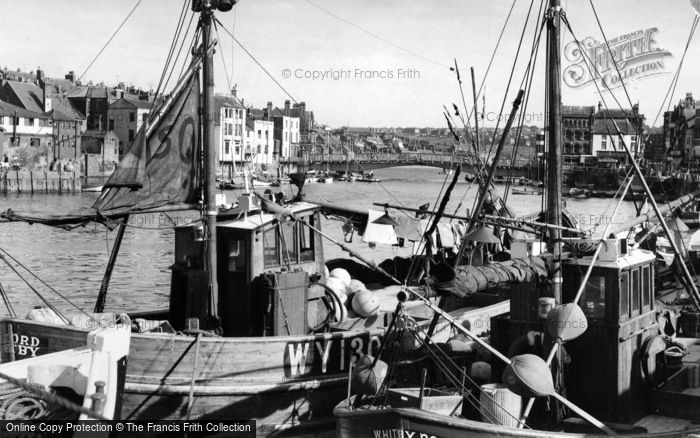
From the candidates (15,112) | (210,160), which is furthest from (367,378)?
(15,112)

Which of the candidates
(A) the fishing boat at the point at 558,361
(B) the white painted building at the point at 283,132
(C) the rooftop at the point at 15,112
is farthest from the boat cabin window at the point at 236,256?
(B) the white painted building at the point at 283,132

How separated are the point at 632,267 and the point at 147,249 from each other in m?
41.2

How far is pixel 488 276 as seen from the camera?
1291 cm

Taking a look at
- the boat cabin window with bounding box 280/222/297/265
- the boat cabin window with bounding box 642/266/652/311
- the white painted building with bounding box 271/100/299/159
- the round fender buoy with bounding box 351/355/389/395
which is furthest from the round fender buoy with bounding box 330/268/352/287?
the white painted building with bounding box 271/100/299/159

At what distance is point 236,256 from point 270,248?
0.74m

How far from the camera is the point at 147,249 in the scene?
51.4 meters

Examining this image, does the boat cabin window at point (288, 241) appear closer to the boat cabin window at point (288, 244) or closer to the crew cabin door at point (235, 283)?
the boat cabin window at point (288, 244)

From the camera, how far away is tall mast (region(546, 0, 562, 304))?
50.2ft

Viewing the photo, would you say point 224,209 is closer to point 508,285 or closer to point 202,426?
point 202,426

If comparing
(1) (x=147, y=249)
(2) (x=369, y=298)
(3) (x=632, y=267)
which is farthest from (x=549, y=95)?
(1) (x=147, y=249)

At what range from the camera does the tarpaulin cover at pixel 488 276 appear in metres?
12.2

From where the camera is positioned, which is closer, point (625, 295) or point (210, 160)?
point (625, 295)

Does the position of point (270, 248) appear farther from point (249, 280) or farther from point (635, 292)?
point (635, 292)

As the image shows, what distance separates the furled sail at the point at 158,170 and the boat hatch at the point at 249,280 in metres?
0.97
